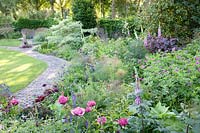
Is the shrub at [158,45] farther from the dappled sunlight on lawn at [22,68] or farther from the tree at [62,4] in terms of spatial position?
the tree at [62,4]

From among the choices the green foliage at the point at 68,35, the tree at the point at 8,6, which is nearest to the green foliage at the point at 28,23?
the tree at the point at 8,6

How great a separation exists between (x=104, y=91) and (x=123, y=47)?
10.4ft

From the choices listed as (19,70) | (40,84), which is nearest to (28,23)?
(19,70)

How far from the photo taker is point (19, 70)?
9.10 meters

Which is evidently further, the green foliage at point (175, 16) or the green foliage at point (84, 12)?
the green foliage at point (84, 12)

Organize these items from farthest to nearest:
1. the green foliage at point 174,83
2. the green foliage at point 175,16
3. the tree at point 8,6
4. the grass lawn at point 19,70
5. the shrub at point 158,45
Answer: the tree at point 8,6 → the green foliage at point 175,16 → the grass lawn at point 19,70 → the shrub at point 158,45 → the green foliage at point 174,83

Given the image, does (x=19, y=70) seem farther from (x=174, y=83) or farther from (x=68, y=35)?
(x=174, y=83)

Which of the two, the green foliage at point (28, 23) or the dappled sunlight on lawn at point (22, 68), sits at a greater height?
the green foliage at point (28, 23)

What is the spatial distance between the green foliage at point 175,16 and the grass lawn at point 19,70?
4.10m

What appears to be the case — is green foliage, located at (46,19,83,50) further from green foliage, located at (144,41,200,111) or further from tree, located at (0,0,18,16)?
tree, located at (0,0,18,16)

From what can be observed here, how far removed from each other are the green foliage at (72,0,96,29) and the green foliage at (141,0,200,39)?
240 inches

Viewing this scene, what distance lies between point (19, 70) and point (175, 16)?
213 inches

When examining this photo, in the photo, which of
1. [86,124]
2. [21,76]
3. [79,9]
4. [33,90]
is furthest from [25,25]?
[86,124]

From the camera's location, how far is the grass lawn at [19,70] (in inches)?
293
